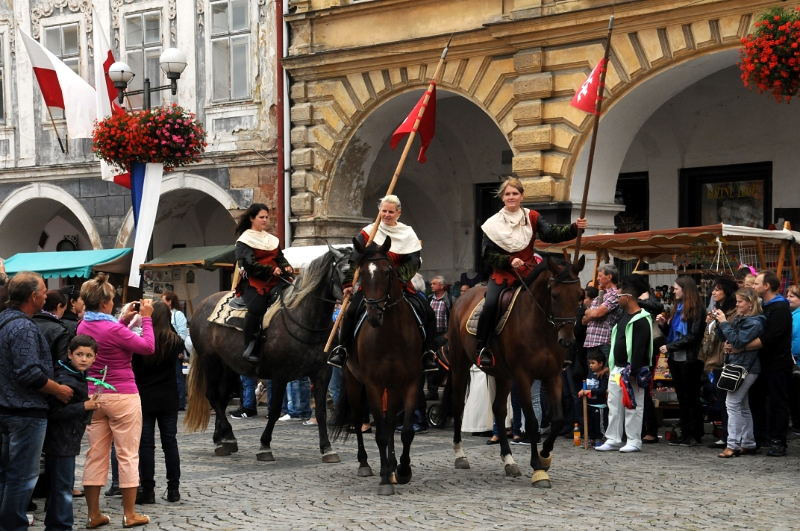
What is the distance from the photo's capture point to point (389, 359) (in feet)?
31.4

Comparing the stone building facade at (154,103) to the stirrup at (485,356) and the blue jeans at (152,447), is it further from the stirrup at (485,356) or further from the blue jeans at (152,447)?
the blue jeans at (152,447)

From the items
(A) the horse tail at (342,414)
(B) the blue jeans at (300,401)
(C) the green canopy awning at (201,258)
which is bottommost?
(B) the blue jeans at (300,401)

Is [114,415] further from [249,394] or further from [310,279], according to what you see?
[249,394]

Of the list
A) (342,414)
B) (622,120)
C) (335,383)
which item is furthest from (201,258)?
(342,414)

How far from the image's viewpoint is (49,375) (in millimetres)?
7078

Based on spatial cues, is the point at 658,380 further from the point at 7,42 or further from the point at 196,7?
the point at 7,42

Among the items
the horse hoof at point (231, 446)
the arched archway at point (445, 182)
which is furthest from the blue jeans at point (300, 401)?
the arched archway at point (445, 182)

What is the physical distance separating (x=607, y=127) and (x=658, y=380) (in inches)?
188

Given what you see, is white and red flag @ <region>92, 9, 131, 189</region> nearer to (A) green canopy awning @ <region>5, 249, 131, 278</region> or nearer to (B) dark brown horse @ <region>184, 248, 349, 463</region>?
(A) green canopy awning @ <region>5, 249, 131, 278</region>

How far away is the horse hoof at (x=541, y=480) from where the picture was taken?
30.7 feet

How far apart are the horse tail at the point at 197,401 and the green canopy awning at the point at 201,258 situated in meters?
6.26

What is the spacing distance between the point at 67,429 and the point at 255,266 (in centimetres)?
441

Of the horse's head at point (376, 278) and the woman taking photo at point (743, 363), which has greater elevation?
the horse's head at point (376, 278)

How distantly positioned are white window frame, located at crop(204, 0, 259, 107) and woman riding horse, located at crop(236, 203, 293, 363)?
9.00m
